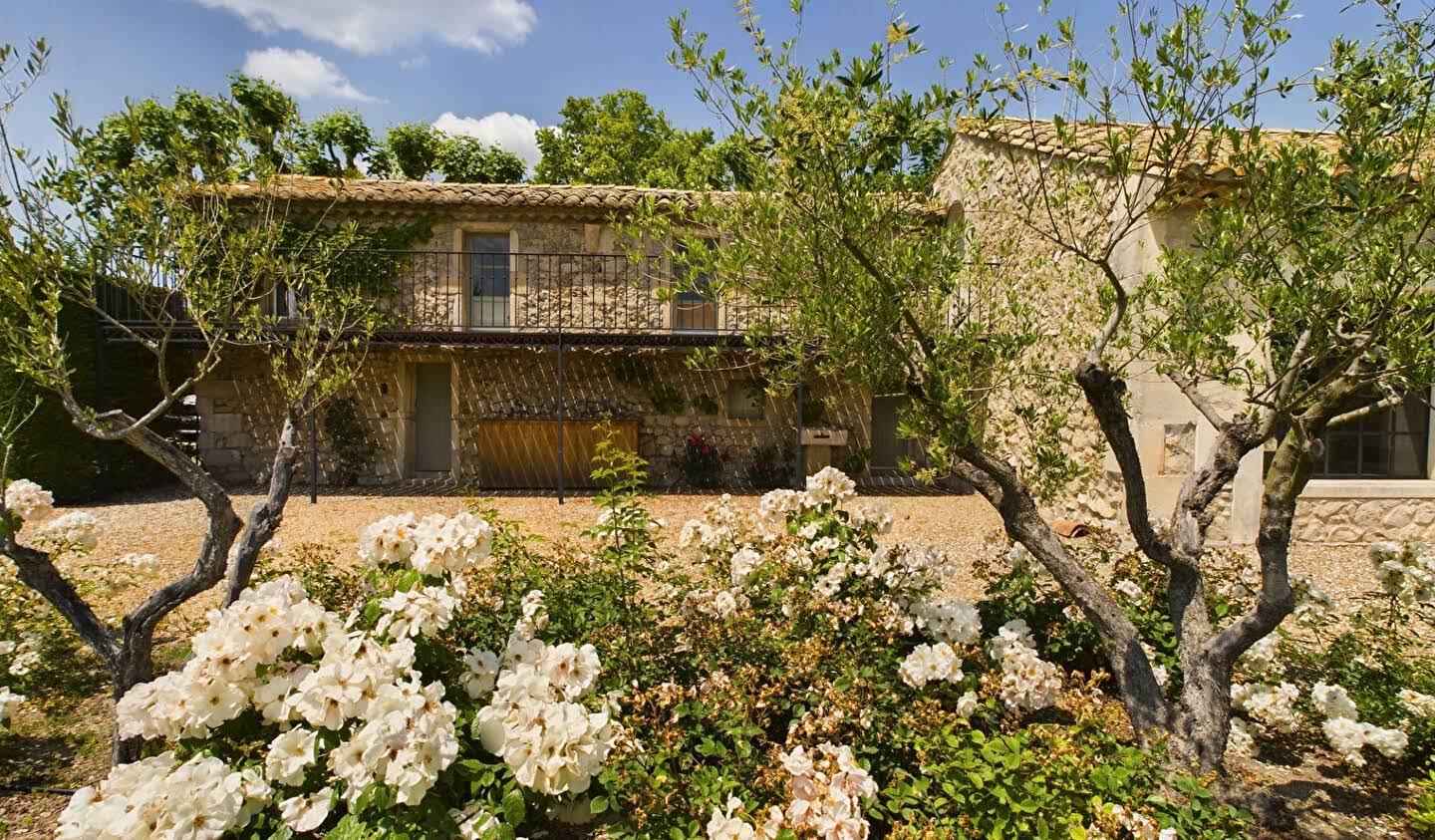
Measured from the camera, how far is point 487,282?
10883mm

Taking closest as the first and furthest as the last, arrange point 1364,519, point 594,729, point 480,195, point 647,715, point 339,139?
1. point 594,729
2. point 647,715
3. point 1364,519
4. point 480,195
5. point 339,139

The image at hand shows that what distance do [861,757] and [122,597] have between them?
5.64 m

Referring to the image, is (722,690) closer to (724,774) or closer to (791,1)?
(724,774)

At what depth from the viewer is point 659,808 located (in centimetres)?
205

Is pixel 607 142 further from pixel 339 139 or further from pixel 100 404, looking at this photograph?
pixel 100 404

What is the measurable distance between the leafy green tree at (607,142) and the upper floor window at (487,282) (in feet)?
23.6

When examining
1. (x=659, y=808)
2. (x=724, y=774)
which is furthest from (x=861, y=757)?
(x=659, y=808)

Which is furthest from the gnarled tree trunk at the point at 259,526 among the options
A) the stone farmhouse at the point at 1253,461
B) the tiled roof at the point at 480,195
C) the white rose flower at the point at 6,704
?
the tiled roof at the point at 480,195

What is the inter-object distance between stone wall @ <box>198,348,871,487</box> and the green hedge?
79cm

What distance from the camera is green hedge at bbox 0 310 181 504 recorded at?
818 centimetres

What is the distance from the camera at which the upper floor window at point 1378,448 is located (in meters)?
6.82

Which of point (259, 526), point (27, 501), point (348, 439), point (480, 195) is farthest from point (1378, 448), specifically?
point (348, 439)

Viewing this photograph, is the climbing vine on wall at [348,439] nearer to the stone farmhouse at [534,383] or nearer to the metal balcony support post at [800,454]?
the stone farmhouse at [534,383]

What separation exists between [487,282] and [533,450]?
2773 millimetres
